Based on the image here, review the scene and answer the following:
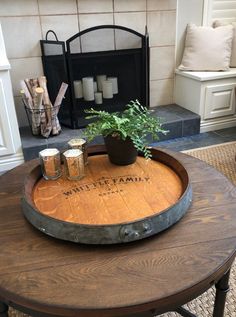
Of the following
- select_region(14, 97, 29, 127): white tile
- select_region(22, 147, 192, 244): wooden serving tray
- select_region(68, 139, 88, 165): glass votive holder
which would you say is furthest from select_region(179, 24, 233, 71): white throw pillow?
select_region(68, 139, 88, 165): glass votive holder

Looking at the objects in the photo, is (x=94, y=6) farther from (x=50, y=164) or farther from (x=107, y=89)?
(x=50, y=164)

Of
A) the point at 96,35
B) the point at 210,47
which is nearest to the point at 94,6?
the point at 96,35

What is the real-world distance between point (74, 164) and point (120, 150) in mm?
175

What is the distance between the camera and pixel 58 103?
2.35 metres

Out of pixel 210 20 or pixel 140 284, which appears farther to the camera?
pixel 210 20

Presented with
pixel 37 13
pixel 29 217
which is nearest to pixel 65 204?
pixel 29 217

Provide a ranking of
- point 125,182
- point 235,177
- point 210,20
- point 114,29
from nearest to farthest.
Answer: point 125,182, point 235,177, point 114,29, point 210,20

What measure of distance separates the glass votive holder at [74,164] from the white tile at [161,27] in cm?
206

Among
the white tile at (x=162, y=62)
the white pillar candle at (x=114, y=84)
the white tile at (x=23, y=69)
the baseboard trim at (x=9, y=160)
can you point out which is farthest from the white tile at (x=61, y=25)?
the baseboard trim at (x=9, y=160)

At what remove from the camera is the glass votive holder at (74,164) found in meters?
1.07

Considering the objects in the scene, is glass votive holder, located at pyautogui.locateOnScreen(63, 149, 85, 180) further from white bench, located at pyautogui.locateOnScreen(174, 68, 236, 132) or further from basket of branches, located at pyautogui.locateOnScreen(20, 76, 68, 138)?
white bench, located at pyautogui.locateOnScreen(174, 68, 236, 132)

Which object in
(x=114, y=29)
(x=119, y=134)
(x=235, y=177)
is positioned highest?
(x=114, y=29)

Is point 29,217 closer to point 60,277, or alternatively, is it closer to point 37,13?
point 60,277

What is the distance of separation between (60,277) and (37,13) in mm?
2261
